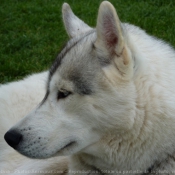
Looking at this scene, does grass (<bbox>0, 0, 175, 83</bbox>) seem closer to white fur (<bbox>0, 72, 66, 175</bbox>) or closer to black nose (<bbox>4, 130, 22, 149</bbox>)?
white fur (<bbox>0, 72, 66, 175</bbox>)

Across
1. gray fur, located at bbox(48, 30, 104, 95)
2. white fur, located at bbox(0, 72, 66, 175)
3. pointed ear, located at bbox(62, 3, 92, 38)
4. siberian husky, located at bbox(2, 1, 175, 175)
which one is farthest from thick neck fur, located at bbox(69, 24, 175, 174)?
white fur, located at bbox(0, 72, 66, 175)

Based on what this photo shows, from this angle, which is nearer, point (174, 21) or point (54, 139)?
point (54, 139)

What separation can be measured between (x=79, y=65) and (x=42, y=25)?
5.52 m

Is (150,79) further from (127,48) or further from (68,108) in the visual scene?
(68,108)

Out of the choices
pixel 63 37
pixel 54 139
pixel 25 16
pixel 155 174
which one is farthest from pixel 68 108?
pixel 25 16

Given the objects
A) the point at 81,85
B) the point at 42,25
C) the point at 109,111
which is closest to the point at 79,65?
the point at 81,85

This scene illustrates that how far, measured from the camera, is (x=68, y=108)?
3.03 meters

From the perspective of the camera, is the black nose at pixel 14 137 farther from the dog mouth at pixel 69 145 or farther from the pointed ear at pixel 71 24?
the pointed ear at pixel 71 24

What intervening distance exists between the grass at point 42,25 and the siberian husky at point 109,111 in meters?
3.12

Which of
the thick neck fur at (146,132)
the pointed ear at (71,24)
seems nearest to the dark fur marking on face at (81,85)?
the thick neck fur at (146,132)

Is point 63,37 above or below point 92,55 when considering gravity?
below

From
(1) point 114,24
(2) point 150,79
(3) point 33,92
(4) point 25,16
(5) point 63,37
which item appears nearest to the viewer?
(1) point 114,24

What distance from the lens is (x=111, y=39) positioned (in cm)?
296

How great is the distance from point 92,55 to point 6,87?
68.2 inches
